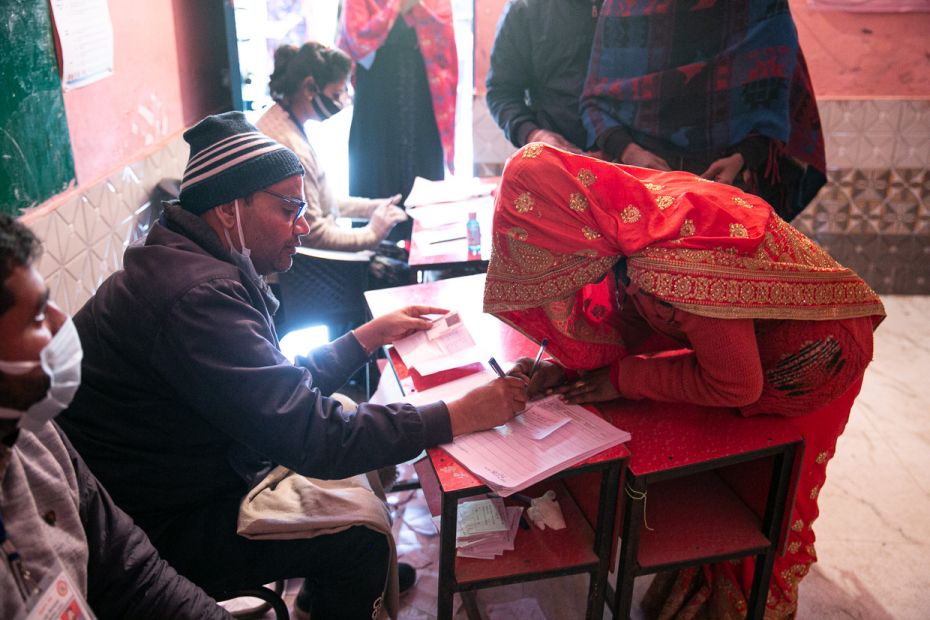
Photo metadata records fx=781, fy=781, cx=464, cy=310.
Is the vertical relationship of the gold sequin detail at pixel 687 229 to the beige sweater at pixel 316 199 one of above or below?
above

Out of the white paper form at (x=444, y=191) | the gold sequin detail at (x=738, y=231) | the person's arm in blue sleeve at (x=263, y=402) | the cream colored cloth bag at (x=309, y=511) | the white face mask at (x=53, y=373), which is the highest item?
the gold sequin detail at (x=738, y=231)

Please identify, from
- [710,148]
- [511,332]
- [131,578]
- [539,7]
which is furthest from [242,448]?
[539,7]

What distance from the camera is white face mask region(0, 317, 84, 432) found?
949 millimetres

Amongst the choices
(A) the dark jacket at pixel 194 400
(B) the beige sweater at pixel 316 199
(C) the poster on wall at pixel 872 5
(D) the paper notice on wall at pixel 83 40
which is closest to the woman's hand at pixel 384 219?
(B) the beige sweater at pixel 316 199

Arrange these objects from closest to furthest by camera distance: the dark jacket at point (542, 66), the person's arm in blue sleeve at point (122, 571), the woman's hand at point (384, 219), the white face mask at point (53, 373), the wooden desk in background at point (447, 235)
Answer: the white face mask at point (53, 373), the person's arm in blue sleeve at point (122, 571), the wooden desk in background at point (447, 235), the dark jacket at point (542, 66), the woman's hand at point (384, 219)

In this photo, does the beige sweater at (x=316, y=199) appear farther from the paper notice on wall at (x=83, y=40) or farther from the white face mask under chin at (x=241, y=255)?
the white face mask under chin at (x=241, y=255)

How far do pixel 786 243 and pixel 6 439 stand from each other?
4.48 ft

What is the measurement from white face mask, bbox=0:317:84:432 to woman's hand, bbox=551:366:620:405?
1017 mm

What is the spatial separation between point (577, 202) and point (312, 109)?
75.2 inches

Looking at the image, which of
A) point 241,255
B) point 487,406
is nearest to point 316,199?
point 241,255

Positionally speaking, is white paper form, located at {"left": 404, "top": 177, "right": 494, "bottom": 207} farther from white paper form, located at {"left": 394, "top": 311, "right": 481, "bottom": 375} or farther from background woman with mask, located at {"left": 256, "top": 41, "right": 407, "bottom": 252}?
white paper form, located at {"left": 394, "top": 311, "right": 481, "bottom": 375}

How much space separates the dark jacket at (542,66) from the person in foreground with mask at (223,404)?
167cm

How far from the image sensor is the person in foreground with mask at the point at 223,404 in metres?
1.41

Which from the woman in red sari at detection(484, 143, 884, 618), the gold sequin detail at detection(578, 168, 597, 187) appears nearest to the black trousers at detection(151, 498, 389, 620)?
the woman in red sari at detection(484, 143, 884, 618)
